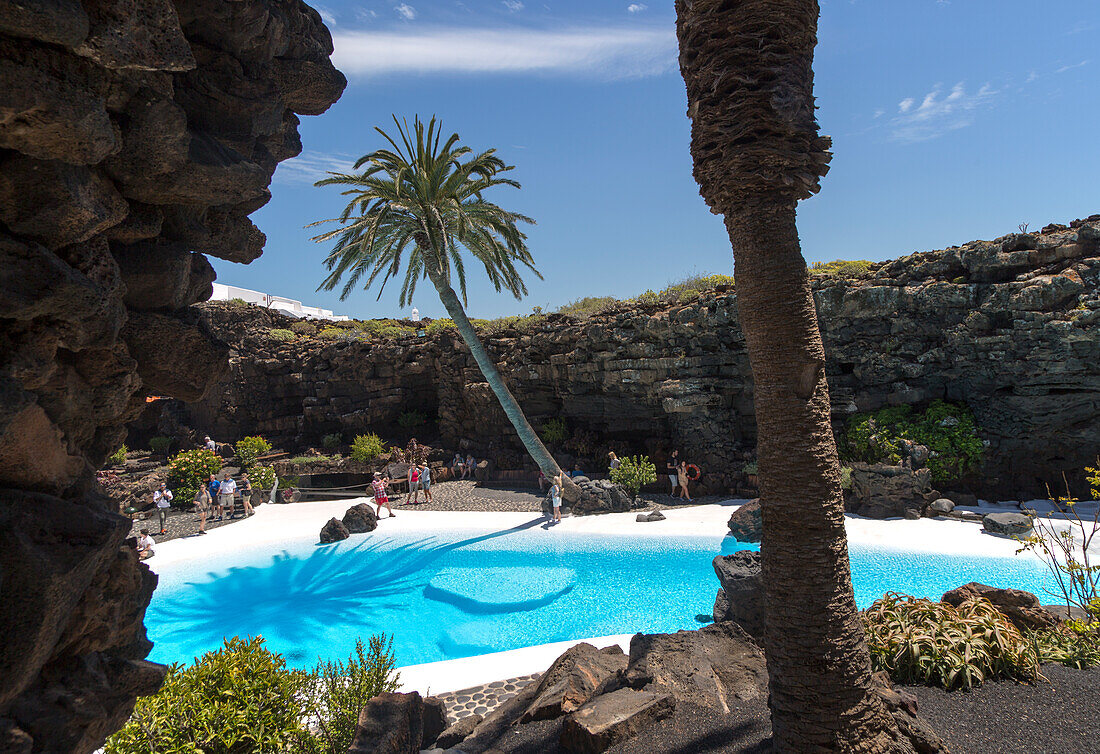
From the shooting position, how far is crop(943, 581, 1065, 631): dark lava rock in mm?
6570

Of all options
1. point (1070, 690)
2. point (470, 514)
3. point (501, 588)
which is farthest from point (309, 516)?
point (1070, 690)

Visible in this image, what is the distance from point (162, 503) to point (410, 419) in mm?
11460

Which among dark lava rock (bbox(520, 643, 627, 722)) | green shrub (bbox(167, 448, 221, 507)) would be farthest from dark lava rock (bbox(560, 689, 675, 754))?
green shrub (bbox(167, 448, 221, 507))

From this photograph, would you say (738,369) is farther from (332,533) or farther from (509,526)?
(332,533)

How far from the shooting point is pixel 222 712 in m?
4.84

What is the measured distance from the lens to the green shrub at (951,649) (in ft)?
17.4

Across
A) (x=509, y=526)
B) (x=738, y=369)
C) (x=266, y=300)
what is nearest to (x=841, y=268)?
(x=738, y=369)

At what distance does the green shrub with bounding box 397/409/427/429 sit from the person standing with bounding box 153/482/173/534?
10582mm

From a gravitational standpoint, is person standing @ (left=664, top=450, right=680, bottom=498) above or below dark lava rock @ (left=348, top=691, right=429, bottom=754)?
above

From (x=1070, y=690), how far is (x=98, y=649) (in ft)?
25.3

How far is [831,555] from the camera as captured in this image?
4.14m

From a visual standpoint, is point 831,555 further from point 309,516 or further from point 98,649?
point 309,516

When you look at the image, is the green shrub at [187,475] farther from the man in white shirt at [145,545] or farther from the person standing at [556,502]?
the person standing at [556,502]

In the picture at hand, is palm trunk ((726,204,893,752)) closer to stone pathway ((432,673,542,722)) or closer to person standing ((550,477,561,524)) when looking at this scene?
stone pathway ((432,673,542,722))
